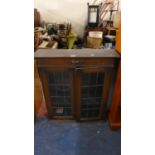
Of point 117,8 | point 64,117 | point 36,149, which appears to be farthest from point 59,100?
point 117,8

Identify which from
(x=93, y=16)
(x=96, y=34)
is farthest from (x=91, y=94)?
(x=93, y=16)

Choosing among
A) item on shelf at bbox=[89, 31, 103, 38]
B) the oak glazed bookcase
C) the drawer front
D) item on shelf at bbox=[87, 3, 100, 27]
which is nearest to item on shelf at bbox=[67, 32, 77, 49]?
item on shelf at bbox=[89, 31, 103, 38]

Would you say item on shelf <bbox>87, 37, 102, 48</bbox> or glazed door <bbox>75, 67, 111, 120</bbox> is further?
item on shelf <bbox>87, 37, 102, 48</bbox>

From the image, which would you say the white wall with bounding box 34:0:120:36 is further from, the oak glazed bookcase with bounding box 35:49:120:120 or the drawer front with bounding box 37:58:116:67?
the drawer front with bounding box 37:58:116:67

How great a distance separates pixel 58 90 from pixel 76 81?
9.2 inches

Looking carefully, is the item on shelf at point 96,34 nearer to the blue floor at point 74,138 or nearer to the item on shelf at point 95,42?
the item on shelf at point 95,42

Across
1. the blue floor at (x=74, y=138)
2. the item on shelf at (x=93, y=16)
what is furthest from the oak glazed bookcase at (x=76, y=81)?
the item on shelf at (x=93, y=16)

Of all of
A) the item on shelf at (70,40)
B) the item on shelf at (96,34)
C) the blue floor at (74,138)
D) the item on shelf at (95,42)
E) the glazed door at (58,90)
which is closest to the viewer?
the blue floor at (74,138)

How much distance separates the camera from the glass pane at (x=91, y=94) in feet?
6.20

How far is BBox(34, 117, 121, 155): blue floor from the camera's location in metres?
1.75
